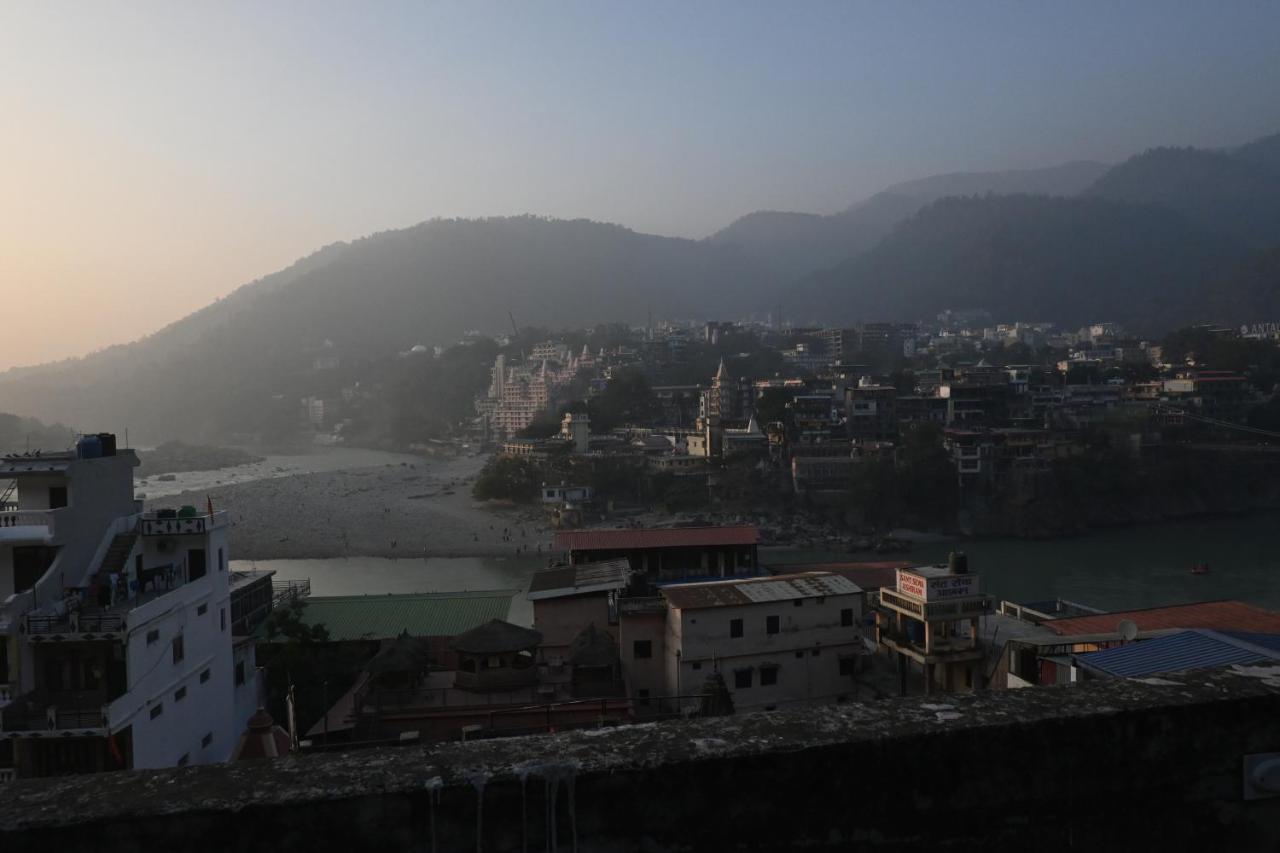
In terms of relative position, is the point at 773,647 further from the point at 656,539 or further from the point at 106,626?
the point at 106,626

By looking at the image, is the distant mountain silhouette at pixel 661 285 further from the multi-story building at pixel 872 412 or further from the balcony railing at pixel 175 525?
the balcony railing at pixel 175 525

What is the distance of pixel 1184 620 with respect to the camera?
27.5 feet

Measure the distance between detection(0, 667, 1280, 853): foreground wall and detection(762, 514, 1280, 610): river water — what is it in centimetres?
1408

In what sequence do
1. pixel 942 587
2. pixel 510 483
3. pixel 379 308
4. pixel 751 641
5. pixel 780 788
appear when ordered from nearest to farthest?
pixel 780 788, pixel 751 641, pixel 942 587, pixel 510 483, pixel 379 308

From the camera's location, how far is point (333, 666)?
9344 millimetres

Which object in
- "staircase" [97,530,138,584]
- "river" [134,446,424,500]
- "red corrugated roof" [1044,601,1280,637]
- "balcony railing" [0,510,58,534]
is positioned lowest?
"river" [134,446,424,500]

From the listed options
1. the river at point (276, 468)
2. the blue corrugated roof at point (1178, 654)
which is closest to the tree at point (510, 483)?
the river at point (276, 468)

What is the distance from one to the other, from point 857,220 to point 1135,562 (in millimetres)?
147281

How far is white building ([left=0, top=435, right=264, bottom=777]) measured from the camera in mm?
5457

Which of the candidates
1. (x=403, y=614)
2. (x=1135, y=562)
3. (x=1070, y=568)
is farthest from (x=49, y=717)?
(x=1135, y=562)

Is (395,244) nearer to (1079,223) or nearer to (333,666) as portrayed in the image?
(1079,223)

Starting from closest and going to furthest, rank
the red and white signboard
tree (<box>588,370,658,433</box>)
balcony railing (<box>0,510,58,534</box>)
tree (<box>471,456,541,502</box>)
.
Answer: balcony railing (<box>0,510,58,534</box>) < the red and white signboard < tree (<box>471,456,541,502</box>) < tree (<box>588,370,658,433</box>)

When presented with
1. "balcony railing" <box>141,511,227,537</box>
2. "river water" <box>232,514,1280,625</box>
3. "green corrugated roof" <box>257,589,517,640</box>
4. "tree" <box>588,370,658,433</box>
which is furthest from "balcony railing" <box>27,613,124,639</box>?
Result: "tree" <box>588,370,658,433</box>

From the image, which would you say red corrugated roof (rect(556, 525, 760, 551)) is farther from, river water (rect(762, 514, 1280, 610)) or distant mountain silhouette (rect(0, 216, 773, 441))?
distant mountain silhouette (rect(0, 216, 773, 441))
